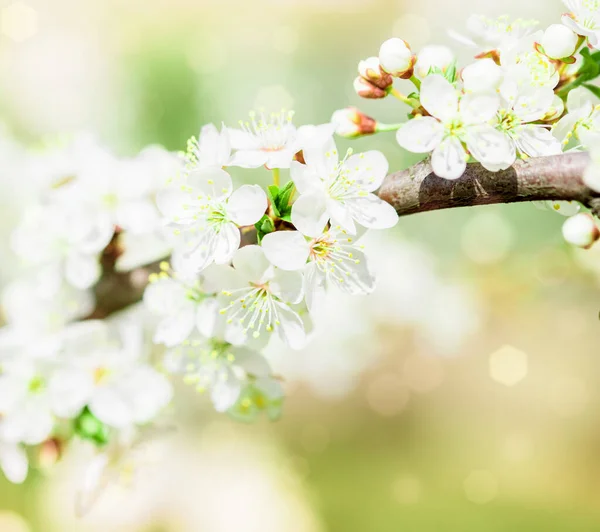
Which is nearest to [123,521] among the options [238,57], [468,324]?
[468,324]

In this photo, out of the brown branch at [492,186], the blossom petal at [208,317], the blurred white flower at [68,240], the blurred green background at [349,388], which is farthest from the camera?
the blurred green background at [349,388]

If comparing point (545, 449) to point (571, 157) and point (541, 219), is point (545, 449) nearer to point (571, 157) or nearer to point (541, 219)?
point (541, 219)

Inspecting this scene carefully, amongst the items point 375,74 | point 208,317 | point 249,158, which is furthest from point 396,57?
point 208,317

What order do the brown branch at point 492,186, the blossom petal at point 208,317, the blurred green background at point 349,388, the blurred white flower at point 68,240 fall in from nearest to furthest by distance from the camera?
the brown branch at point 492,186 → the blossom petal at point 208,317 → the blurred white flower at point 68,240 → the blurred green background at point 349,388

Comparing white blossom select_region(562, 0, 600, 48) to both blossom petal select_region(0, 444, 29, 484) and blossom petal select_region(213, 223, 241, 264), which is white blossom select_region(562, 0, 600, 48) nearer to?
blossom petal select_region(213, 223, 241, 264)

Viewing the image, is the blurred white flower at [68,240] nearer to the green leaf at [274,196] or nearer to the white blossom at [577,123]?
the green leaf at [274,196]

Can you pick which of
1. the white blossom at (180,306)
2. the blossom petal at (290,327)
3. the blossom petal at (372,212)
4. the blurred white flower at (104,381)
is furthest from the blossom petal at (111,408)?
the blossom petal at (372,212)

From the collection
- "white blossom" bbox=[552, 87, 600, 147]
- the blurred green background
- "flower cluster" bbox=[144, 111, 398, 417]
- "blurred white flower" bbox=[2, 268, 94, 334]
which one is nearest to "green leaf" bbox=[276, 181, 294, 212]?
"flower cluster" bbox=[144, 111, 398, 417]

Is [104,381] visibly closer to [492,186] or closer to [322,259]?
[322,259]
